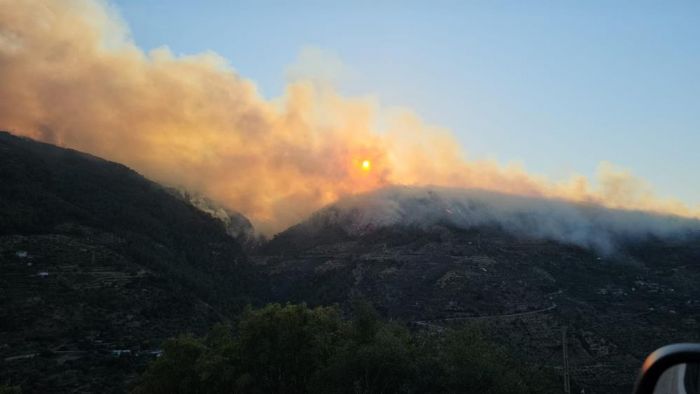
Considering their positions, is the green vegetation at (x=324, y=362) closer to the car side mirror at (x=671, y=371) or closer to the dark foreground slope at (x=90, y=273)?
the dark foreground slope at (x=90, y=273)

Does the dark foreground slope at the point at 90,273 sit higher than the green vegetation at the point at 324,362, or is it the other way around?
the dark foreground slope at the point at 90,273

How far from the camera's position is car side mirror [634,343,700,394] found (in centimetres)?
502

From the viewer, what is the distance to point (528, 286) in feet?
433

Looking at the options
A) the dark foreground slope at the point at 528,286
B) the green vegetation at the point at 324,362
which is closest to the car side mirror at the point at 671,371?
the green vegetation at the point at 324,362

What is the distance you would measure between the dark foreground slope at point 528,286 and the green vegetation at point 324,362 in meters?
25.3

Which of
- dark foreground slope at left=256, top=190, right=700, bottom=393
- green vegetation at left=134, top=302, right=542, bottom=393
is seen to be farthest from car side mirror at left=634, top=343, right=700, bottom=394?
dark foreground slope at left=256, top=190, right=700, bottom=393

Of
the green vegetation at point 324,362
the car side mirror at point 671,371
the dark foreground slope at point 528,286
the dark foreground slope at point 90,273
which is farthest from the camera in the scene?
the dark foreground slope at point 528,286

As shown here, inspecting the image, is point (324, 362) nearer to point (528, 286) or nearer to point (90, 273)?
point (90, 273)

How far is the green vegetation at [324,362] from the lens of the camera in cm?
4231

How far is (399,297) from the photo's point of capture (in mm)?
129750

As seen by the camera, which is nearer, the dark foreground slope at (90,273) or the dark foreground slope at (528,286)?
the dark foreground slope at (90,273)

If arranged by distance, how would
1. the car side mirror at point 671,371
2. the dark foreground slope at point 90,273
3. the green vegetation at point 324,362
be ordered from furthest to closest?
the dark foreground slope at point 90,273, the green vegetation at point 324,362, the car side mirror at point 671,371

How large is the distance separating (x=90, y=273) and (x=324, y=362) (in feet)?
205

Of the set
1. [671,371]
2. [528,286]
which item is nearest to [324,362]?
[671,371]
